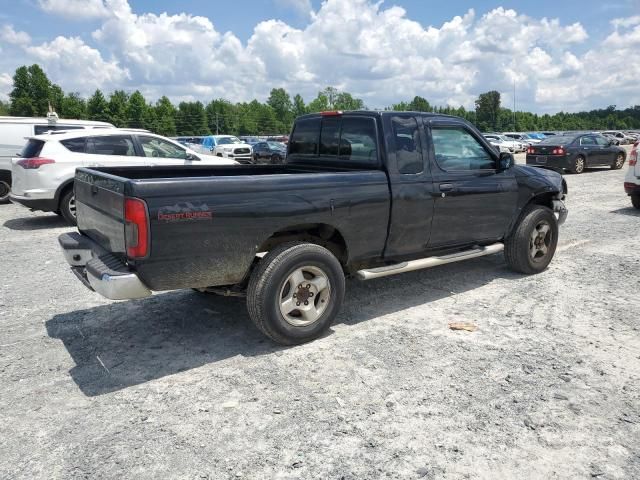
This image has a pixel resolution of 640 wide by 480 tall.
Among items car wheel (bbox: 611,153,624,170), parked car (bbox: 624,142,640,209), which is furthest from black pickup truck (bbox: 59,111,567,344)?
car wheel (bbox: 611,153,624,170)

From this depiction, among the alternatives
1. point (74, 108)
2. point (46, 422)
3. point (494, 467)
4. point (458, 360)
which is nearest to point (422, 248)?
point (458, 360)

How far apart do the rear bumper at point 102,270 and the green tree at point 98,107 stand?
8016cm

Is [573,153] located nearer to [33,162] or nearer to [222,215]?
[33,162]

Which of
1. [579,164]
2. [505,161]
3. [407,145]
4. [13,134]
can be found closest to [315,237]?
[407,145]

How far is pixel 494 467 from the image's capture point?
2.76 m

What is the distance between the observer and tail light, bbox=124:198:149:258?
345 centimetres

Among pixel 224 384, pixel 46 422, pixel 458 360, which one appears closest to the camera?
pixel 46 422

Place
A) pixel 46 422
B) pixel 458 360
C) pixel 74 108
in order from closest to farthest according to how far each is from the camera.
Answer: pixel 46 422 < pixel 458 360 < pixel 74 108

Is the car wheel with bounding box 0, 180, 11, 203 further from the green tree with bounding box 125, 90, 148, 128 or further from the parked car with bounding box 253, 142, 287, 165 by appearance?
the green tree with bounding box 125, 90, 148, 128

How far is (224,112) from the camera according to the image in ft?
337

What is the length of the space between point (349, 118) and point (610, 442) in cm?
357

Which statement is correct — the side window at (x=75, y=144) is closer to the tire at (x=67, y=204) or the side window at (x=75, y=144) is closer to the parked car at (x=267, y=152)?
the tire at (x=67, y=204)

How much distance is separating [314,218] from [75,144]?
24.2ft

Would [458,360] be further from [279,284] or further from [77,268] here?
[77,268]
